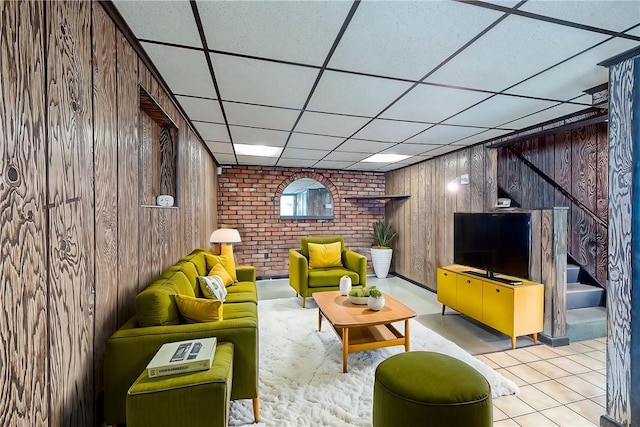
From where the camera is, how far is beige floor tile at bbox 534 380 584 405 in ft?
6.70

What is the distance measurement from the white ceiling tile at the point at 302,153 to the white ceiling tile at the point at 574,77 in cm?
273

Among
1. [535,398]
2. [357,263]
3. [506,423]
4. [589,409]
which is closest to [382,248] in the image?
[357,263]

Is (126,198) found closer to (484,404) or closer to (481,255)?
(484,404)

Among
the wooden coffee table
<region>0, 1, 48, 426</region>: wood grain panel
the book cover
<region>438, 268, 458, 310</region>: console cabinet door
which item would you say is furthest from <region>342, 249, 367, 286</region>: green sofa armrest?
<region>0, 1, 48, 426</region>: wood grain panel

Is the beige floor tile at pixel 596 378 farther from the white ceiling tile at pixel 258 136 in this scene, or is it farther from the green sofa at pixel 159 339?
the white ceiling tile at pixel 258 136

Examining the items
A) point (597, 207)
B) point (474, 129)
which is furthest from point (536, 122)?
point (597, 207)

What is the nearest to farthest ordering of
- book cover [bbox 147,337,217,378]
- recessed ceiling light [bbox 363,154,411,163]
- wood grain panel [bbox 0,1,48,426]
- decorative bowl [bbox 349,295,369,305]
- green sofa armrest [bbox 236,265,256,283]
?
wood grain panel [bbox 0,1,48,426] < book cover [bbox 147,337,217,378] < decorative bowl [bbox 349,295,369,305] < green sofa armrest [bbox 236,265,256,283] < recessed ceiling light [bbox 363,154,411,163]

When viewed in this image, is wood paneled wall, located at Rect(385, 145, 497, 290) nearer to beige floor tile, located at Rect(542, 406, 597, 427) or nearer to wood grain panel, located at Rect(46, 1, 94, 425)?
beige floor tile, located at Rect(542, 406, 597, 427)

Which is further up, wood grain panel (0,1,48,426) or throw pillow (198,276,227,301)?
wood grain panel (0,1,48,426)

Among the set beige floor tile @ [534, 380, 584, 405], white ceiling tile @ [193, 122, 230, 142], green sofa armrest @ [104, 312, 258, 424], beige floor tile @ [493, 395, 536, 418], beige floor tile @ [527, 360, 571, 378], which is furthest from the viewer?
white ceiling tile @ [193, 122, 230, 142]

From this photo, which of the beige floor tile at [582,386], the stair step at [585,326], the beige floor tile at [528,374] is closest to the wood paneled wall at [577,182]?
the stair step at [585,326]

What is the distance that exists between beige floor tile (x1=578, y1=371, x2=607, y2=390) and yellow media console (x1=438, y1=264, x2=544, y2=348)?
1.75ft

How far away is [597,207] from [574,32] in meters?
2.91

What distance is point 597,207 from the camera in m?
3.42
